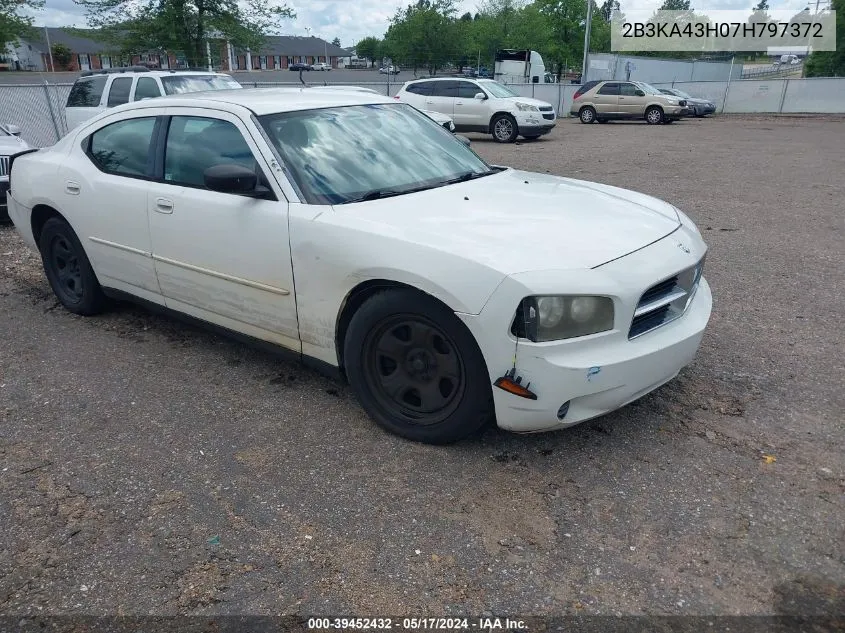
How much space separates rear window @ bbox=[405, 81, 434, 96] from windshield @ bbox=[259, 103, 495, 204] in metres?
15.7

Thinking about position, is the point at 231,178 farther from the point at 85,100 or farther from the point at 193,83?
the point at 85,100

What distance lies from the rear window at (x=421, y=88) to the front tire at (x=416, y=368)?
17.2 m

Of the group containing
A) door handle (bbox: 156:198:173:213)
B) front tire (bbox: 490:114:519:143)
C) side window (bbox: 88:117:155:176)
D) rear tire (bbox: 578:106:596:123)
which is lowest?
rear tire (bbox: 578:106:596:123)

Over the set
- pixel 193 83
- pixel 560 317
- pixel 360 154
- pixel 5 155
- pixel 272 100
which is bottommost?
pixel 5 155

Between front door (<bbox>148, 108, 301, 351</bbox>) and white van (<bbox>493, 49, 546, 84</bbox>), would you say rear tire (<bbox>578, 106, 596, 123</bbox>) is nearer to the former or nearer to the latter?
white van (<bbox>493, 49, 546, 84</bbox>)

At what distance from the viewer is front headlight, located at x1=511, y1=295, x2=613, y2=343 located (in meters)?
2.69

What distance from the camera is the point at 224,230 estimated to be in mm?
3596

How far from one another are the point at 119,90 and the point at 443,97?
31.5ft

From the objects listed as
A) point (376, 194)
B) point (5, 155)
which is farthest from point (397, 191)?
point (5, 155)

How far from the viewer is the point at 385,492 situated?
2.87 meters

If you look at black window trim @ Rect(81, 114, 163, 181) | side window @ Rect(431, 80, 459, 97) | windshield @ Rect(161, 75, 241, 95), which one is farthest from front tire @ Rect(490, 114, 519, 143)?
black window trim @ Rect(81, 114, 163, 181)

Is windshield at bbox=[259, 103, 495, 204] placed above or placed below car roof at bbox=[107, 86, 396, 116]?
below

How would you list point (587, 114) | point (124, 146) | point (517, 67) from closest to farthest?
point (124, 146) < point (587, 114) < point (517, 67)

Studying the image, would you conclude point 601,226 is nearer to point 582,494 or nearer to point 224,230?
point 582,494
